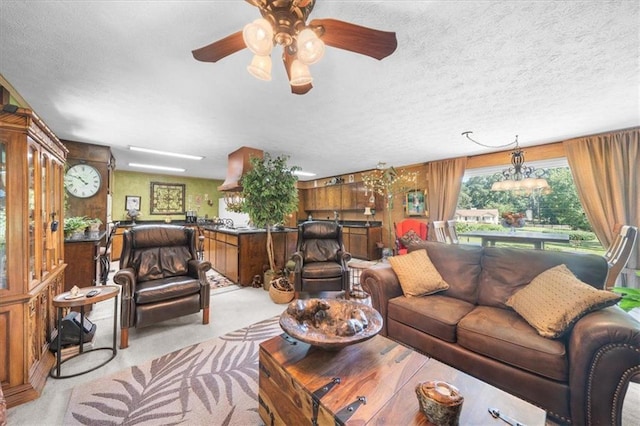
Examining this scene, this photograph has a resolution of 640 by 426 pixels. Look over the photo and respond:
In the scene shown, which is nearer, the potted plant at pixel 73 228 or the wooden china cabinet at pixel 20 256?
A: the wooden china cabinet at pixel 20 256

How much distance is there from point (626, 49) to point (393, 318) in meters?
2.72

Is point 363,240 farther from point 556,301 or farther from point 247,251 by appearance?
point 556,301

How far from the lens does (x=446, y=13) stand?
1.44 m

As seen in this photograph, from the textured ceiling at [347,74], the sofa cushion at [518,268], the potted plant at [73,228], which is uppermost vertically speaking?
the textured ceiling at [347,74]

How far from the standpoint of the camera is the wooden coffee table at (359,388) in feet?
3.18

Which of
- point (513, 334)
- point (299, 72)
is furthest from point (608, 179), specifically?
point (299, 72)

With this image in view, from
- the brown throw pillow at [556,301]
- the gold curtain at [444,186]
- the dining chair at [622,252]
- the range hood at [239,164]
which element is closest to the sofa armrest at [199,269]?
the range hood at [239,164]

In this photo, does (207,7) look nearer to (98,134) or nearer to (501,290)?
(501,290)

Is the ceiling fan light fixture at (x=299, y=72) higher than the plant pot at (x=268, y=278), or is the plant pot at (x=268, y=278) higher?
the ceiling fan light fixture at (x=299, y=72)

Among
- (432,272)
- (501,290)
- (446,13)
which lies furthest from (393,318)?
(446,13)

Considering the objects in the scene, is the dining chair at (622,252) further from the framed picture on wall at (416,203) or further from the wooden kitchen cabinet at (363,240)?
the wooden kitchen cabinet at (363,240)

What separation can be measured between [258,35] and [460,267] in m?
2.45

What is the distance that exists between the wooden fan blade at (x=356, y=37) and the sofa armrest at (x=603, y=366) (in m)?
1.86

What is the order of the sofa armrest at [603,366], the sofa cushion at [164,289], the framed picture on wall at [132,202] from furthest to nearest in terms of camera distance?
the framed picture on wall at [132,202]
the sofa cushion at [164,289]
the sofa armrest at [603,366]
